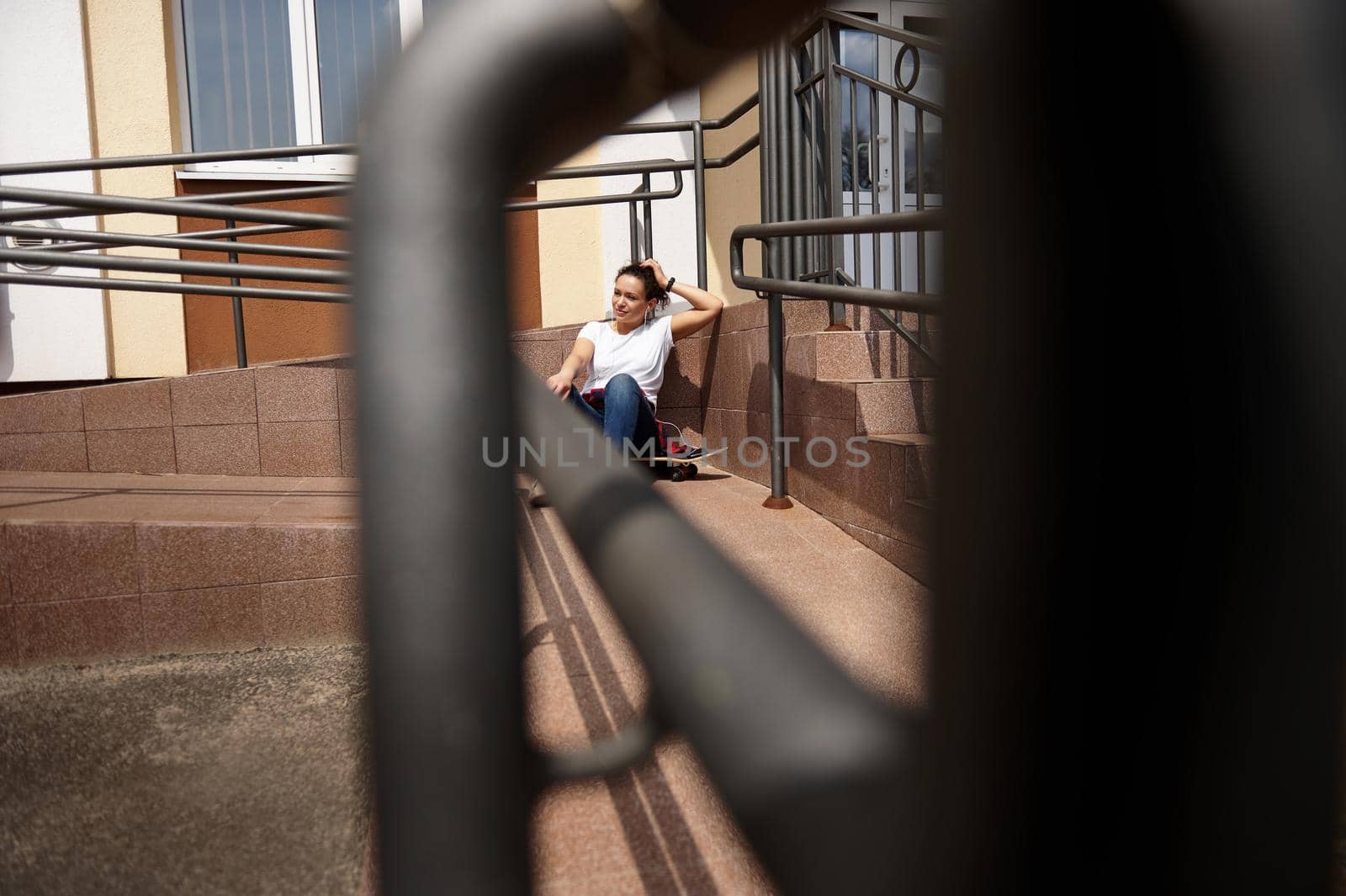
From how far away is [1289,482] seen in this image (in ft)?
0.44

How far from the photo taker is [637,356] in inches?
169

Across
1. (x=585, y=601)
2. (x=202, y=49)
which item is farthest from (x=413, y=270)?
(x=202, y=49)

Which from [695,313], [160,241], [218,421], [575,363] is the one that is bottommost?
[218,421]

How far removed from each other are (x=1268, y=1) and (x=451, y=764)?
223mm

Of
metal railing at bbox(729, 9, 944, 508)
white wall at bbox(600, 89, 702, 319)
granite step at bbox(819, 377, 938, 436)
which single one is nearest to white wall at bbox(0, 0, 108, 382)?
white wall at bbox(600, 89, 702, 319)

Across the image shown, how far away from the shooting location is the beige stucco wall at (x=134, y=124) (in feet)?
19.1

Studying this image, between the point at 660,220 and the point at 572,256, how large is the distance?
0.69 meters

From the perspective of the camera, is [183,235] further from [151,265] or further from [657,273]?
[657,273]

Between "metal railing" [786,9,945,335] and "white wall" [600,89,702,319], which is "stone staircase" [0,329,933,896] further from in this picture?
"white wall" [600,89,702,319]

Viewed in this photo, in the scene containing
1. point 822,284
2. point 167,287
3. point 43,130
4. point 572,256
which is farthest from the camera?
point 572,256

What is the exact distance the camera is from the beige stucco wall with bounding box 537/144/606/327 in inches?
243

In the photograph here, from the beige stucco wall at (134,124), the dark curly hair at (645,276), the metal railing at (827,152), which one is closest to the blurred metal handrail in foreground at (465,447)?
the metal railing at (827,152)

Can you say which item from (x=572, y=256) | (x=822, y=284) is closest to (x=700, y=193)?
(x=572, y=256)

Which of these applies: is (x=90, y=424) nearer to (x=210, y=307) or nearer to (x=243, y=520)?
(x=210, y=307)
